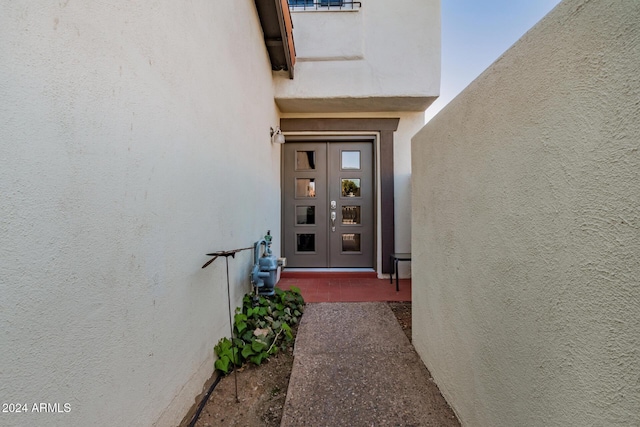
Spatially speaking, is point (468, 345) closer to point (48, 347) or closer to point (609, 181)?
point (609, 181)

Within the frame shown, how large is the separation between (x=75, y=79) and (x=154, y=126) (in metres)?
0.35

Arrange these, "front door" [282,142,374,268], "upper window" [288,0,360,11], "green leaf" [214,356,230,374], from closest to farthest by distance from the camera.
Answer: "green leaf" [214,356,230,374] → "upper window" [288,0,360,11] → "front door" [282,142,374,268]

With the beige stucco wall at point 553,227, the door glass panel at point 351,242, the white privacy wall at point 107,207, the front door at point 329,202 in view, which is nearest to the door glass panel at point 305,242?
the front door at point 329,202

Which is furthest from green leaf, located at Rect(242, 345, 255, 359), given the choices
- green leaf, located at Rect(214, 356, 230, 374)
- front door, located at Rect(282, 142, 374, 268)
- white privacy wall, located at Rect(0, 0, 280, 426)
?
front door, located at Rect(282, 142, 374, 268)

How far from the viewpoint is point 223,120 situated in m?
1.89

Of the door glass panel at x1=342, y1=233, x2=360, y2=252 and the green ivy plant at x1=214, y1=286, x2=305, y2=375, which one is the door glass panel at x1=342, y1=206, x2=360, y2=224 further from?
the green ivy plant at x1=214, y1=286, x2=305, y2=375

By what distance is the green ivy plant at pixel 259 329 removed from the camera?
183cm

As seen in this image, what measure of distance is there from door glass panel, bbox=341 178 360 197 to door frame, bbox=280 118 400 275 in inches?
12.6

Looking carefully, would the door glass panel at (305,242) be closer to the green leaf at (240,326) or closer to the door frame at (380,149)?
the door frame at (380,149)

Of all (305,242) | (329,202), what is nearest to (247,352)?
(305,242)

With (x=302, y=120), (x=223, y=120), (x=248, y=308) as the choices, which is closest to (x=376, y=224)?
(x=302, y=120)

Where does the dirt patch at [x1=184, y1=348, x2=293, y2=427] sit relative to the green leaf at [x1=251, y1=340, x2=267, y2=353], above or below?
below

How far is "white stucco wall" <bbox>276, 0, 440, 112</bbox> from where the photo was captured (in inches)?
138

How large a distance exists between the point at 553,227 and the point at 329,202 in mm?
3486
